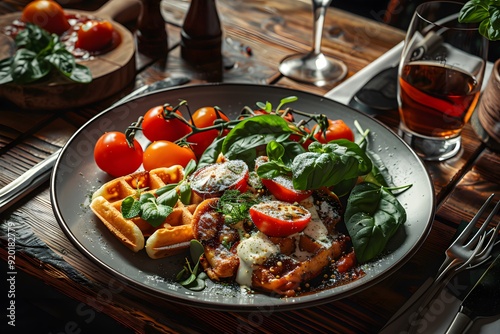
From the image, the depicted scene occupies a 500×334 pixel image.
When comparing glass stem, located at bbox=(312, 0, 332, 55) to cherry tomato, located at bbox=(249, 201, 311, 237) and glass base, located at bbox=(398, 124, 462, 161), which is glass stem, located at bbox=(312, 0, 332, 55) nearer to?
glass base, located at bbox=(398, 124, 462, 161)

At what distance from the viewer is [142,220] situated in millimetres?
1423

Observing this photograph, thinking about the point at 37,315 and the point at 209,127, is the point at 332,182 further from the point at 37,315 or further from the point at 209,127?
the point at 37,315

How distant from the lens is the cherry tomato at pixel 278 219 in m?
1.30

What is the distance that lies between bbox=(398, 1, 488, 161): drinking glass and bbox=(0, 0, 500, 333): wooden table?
0.12m

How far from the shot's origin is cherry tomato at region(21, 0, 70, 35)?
2.23 metres

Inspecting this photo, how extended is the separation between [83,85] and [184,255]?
2.87 feet

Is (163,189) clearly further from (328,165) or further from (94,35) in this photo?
(94,35)

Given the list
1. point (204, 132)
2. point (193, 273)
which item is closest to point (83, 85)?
point (204, 132)

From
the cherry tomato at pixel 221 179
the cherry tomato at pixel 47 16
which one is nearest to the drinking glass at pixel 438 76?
the cherry tomato at pixel 221 179

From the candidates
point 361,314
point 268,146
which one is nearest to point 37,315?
point 268,146

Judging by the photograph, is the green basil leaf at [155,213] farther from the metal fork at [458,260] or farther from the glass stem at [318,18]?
the glass stem at [318,18]

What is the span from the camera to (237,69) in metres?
2.33

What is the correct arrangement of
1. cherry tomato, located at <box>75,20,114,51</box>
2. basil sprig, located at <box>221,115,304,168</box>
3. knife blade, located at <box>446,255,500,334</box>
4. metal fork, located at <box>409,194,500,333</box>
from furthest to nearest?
cherry tomato, located at <box>75,20,114,51</box> < basil sprig, located at <box>221,115,304,168</box> < metal fork, located at <box>409,194,500,333</box> < knife blade, located at <box>446,255,500,334</box>

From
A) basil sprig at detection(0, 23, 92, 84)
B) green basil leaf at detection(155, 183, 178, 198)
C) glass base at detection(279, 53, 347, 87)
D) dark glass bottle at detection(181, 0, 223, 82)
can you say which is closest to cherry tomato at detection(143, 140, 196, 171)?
green basil leaf at detection(155, 183, 178, 198)
